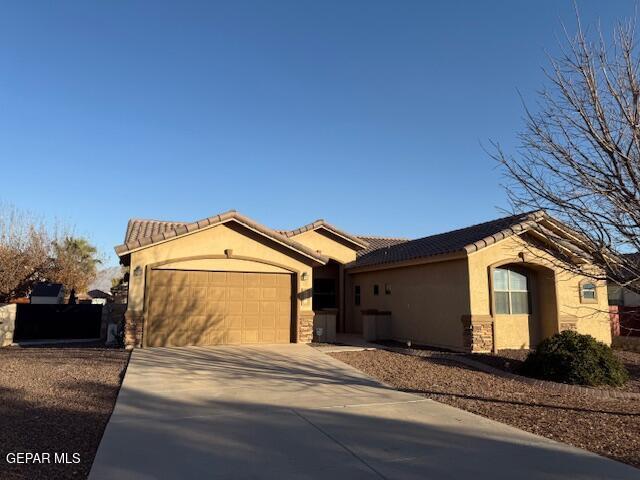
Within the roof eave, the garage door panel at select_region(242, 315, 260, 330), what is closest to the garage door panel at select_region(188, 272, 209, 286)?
the garage door panel at select_region(242, 315, 260, 330)

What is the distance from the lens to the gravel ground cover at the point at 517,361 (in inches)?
391

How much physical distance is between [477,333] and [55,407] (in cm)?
1063

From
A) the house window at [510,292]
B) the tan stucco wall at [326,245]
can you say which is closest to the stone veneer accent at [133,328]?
the tan stucco wall at [326,245]

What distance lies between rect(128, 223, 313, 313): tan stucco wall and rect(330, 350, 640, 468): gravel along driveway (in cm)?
464

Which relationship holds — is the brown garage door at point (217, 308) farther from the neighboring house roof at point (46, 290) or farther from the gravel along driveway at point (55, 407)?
the neighboring house roof at point (46, 290)

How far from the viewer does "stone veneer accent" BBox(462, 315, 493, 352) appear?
13469 mm

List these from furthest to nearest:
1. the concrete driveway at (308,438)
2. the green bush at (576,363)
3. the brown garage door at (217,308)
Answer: the brown garage door at (217,308) < the green bush at (576,363) < the concrete driveway at (308,438)

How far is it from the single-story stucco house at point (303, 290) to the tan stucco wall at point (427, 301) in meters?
0.03

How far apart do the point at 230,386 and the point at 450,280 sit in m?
8.18

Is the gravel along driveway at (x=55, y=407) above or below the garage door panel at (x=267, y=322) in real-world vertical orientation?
below

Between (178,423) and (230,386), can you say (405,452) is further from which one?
(230,386)

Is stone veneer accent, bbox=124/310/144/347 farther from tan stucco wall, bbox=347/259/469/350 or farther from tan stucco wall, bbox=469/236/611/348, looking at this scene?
tan stucco wall, bbox=469/236/611/348

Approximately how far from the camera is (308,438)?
5793mm

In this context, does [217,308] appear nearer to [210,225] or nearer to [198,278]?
[198,278]
